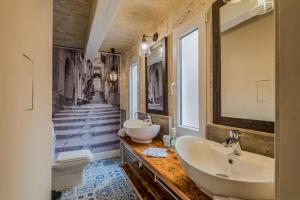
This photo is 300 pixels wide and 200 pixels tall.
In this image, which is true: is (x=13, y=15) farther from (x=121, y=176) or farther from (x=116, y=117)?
(x=116, y=117)

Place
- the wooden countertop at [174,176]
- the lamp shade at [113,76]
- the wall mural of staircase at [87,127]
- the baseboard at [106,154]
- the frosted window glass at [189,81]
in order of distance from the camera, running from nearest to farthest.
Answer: the wooden countertop at [174,176], the frosted window glass at [189,81], the wall mural of staircase at [87,127], the baseboard at [106,154], the lamp shade at [113,76]

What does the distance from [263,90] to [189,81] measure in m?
0.81

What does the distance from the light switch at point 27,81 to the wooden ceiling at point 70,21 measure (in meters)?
1.41

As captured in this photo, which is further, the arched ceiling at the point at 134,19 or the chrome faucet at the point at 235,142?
the arched ceiling at the point at 134,19

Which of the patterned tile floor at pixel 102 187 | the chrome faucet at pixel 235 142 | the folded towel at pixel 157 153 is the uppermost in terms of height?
the chrome faucet at pixel 235 142

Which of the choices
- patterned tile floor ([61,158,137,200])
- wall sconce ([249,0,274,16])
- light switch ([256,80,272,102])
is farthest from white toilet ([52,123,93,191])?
wall sconce ([249,0,274,16])

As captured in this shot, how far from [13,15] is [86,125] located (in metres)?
3.27

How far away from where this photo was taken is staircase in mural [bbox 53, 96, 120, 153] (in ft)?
11.3

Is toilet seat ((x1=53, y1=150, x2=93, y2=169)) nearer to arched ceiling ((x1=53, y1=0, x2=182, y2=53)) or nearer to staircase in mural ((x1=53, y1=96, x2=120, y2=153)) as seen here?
staircase in mural ((x1=53, y1=96, x2=120, y2=153))

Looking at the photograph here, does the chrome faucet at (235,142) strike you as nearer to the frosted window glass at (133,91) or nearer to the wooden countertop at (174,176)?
the wooden countertop at (174,176)

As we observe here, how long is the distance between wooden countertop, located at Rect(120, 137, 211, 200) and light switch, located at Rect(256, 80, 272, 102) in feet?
2.26

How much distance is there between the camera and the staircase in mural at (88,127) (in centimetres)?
344

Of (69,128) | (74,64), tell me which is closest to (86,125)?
(69,128)

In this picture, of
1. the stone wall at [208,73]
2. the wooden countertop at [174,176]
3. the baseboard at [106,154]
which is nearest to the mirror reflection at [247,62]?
the stone wall at [208,73]
